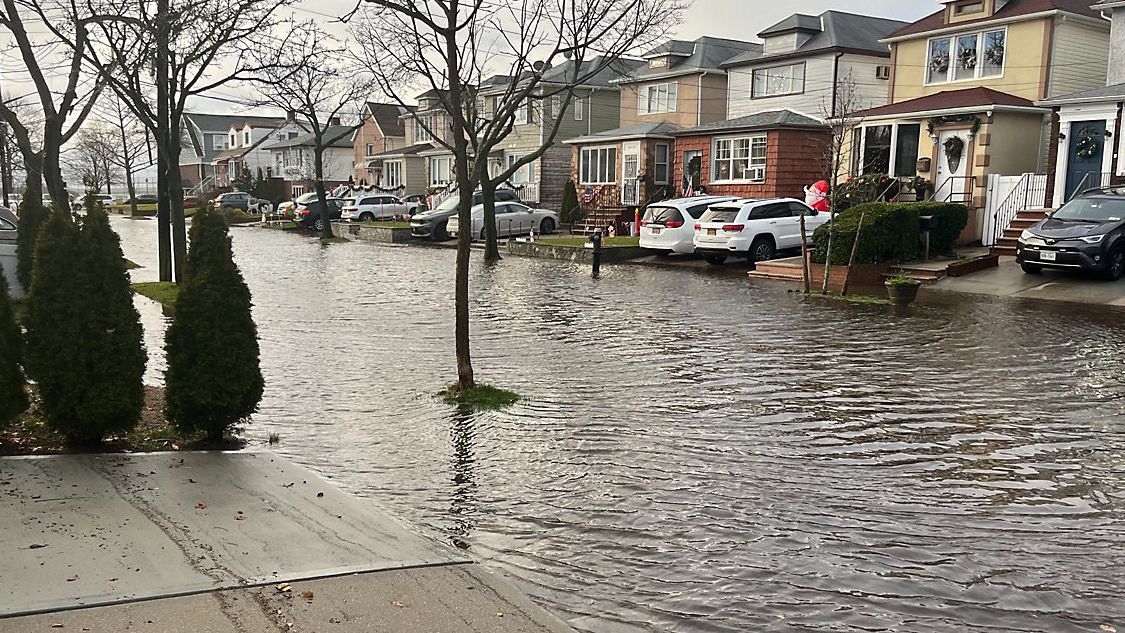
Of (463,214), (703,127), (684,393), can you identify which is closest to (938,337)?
(684,393)

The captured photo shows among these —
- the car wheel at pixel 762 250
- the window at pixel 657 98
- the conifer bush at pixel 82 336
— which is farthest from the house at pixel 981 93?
the conifer bush at pixel 82 336

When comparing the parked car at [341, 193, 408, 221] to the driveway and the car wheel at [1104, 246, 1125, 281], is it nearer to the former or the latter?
the driveway

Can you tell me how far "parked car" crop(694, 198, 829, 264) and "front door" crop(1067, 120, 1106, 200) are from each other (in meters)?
6.08

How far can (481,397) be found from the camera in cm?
960

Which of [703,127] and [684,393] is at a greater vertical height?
[703,127]

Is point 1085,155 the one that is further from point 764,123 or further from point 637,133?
point 637,133

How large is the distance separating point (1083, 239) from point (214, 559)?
59.3 feet

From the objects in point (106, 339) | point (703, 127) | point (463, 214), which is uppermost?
point (703, 127)

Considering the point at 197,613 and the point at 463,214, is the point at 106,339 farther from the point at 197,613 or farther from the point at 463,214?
the point at 463,214

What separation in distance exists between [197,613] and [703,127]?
112 ft

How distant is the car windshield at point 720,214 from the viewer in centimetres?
2472

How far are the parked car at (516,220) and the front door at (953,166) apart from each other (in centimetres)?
1443

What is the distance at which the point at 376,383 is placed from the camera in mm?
10609

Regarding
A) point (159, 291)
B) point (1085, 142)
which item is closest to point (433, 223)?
point (159, 291)
